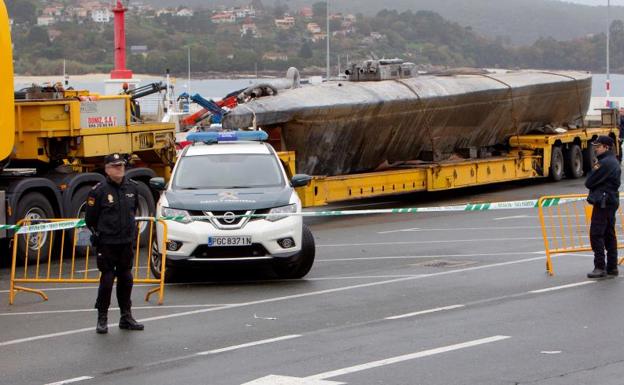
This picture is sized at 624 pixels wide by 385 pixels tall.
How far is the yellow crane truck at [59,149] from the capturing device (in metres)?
18.7

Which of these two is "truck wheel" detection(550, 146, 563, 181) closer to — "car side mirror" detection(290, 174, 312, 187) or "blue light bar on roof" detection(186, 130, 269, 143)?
"blue light bar on roof" detection(186, 130, 269, 143)

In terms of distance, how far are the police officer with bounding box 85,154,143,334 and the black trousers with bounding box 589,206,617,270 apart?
19.4 feet

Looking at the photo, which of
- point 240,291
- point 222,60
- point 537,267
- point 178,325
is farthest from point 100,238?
point 222,60

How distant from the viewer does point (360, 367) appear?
10.5m

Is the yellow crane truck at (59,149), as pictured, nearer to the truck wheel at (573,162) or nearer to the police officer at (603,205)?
the police officer at (603,205)

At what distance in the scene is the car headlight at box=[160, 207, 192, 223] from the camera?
1556cm

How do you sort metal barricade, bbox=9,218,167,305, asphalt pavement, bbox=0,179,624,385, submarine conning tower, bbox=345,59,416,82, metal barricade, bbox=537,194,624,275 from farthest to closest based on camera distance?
submarine conning tower, bbox=345,59,416,82 < metal barricade, bbox=537,194,624,275 < metal barricade, bbox=9,218,167,305 < asphalt pavement, bbox=0,179,624,385

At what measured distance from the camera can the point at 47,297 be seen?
15.4 metres

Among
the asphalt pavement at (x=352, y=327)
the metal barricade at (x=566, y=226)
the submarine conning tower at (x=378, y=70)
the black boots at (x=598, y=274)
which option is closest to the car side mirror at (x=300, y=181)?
the asphalt pavement at (x=352, y=327)

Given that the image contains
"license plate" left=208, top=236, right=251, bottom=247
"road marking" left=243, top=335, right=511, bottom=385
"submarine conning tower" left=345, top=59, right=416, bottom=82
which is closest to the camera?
"road marking" left=243, top=335, right=511, bottom=385

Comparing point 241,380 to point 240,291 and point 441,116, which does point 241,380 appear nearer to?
point 240,291

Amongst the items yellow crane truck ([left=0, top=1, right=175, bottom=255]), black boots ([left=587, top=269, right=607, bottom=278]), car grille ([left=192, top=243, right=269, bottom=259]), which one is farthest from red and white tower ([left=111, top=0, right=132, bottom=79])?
black boots ([left=587, top=269, right=607, bottom=278])

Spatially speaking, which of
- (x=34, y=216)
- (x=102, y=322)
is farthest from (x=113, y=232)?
(x=34, y=216)

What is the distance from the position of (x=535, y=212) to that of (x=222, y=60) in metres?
64.0
